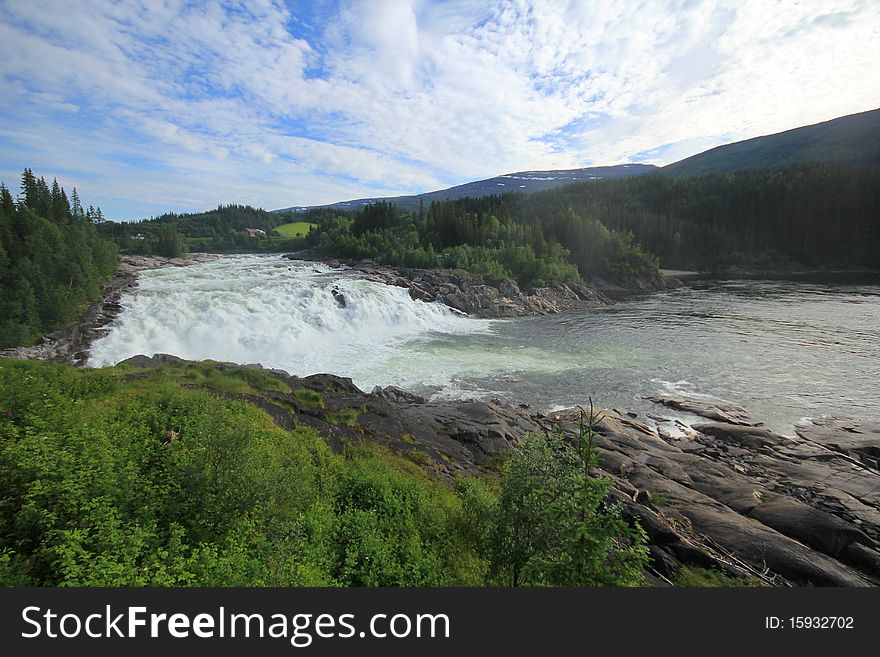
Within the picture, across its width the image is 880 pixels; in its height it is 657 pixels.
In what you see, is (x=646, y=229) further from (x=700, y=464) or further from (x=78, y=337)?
(x=78, y=337)

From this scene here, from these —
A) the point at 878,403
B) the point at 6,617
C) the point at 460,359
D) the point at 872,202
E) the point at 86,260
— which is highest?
the point at 872,202

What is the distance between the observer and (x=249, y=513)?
311 inches

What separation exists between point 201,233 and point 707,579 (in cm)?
16975

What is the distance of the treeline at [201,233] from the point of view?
87.3 m

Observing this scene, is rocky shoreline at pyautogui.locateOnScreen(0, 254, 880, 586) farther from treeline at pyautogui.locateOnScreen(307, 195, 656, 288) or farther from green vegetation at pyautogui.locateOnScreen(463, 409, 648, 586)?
treeline at pyautogui.locateOnScreen(307, 195, 656, 288)

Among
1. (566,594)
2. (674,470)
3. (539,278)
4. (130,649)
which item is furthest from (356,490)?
(539,278)

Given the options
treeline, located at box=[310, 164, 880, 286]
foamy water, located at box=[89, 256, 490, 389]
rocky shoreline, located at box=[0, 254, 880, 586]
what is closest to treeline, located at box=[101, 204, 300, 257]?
treeline, located at box=[310, 164, 880, 286]

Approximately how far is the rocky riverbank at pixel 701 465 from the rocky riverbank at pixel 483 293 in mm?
31304

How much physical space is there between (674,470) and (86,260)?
51.1 meters

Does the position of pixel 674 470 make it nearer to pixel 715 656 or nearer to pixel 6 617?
pixel 715 656

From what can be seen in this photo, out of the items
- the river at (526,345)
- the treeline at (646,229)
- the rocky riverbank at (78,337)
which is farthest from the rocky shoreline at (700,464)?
the treeline at (646,229)

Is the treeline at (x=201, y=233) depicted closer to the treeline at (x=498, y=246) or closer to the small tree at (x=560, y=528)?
the treeline at (x=498, y=246)

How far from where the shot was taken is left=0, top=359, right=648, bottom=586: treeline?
5.74 m

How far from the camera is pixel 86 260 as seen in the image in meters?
39.5
